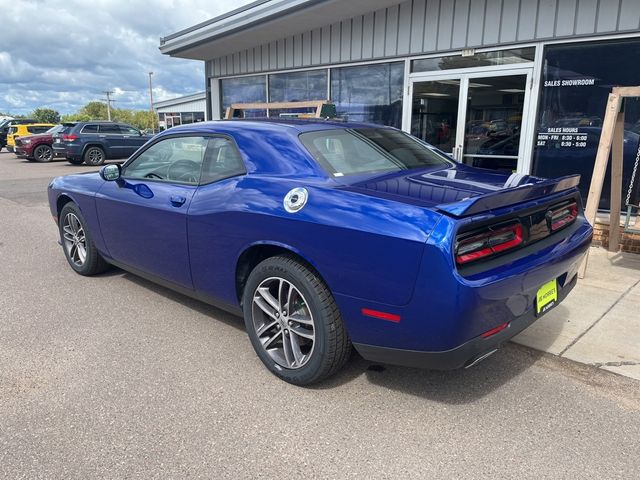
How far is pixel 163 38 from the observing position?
11570mm

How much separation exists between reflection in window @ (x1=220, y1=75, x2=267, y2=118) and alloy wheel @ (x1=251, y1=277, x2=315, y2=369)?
8.65m

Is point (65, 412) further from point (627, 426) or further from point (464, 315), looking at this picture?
point (627, 426)

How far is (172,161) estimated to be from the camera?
3939 millimetres

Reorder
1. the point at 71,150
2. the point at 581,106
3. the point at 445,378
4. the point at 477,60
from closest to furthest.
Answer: the point at 445,378, the point at 581,106, the point at 477,60, the point at 71,150

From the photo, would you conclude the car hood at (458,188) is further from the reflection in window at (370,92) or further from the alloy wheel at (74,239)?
the reflection in window at (370,92)

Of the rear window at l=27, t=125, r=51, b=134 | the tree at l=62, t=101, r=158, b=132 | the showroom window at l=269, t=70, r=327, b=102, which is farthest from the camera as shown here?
the tree at l=62, t=101, r=158, b=132

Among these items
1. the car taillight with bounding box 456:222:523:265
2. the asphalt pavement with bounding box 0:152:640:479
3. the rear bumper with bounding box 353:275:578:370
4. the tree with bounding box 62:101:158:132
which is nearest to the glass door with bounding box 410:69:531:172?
the asphalt pavement with bounding box 0:152:640:479

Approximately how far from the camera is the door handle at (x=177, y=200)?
3547 mm

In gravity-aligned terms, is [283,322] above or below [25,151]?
below

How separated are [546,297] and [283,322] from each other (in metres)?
1.53

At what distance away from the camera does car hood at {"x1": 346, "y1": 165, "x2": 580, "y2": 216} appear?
7.92ft

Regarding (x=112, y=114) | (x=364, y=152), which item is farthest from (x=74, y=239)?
(x=112, y=114)

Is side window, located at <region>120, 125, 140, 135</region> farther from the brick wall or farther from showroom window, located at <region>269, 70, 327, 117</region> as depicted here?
the brick wall

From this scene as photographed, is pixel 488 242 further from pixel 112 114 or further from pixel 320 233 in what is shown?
pixel 112 114
